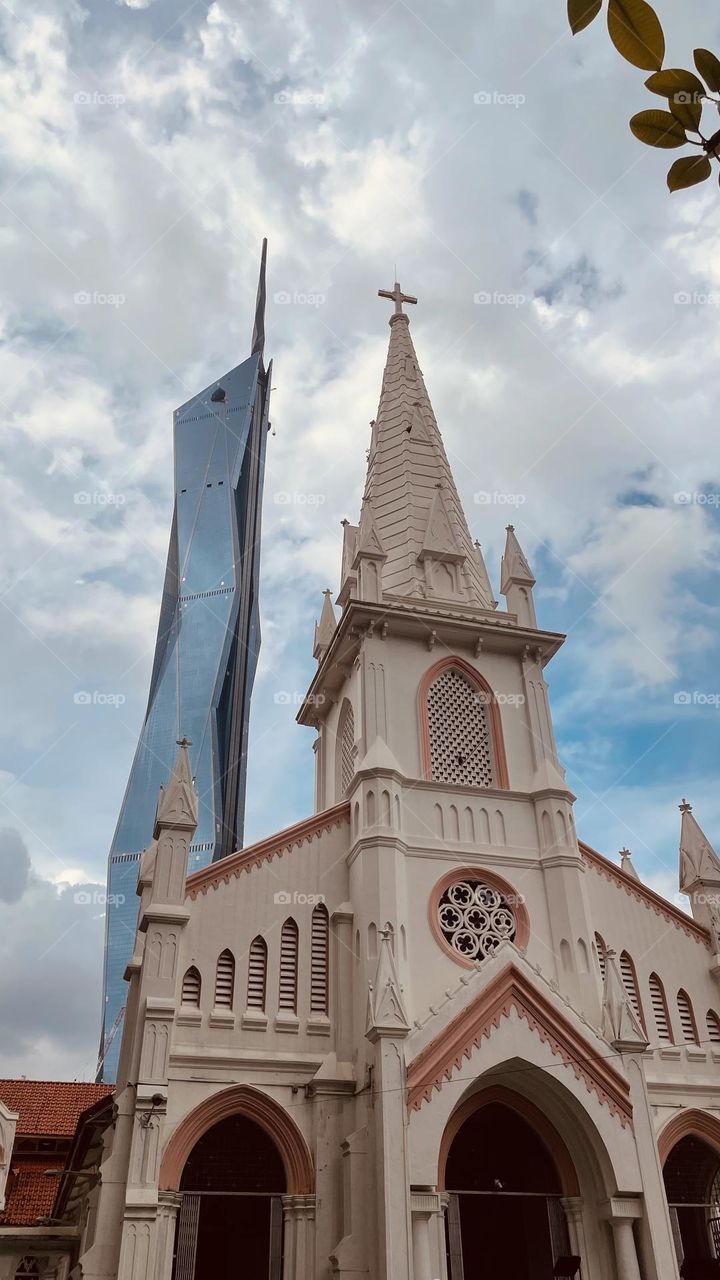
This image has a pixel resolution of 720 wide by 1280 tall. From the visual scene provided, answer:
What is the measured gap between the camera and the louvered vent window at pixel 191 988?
18.2 meters

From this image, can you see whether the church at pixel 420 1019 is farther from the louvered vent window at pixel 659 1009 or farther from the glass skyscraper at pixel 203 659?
the glass skyscraper at pixel 203 659

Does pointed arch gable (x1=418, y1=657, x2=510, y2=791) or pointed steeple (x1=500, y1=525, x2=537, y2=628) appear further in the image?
pointed steeple (x1=500, y1=525, x2=537, y2=628)

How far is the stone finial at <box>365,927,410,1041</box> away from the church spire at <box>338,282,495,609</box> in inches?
367

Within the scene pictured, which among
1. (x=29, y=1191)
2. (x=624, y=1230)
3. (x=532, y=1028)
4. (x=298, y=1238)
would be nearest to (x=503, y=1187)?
(x=624, y=1230)

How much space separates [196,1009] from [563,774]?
9.90 meters

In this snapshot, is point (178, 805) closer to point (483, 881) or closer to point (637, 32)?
point (483, 881)

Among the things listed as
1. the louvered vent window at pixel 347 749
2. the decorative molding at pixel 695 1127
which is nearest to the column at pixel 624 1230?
the decorative molding at pixel 695 1127

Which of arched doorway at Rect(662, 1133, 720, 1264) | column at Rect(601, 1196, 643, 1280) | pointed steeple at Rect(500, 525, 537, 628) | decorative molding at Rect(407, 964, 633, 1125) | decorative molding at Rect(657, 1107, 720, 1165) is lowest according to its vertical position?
column at Rect(601, 1196, 643, 1280)

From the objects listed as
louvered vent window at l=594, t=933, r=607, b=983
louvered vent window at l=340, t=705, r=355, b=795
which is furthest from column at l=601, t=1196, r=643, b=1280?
louvered vent window at l=340, t=705, r=355, b=795

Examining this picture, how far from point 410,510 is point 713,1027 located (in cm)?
1514

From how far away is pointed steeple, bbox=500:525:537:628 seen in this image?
2541 cm

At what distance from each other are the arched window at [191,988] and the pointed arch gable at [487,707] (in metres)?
6.56

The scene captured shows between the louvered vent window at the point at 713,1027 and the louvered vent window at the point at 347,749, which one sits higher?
the louvered vent window at the point at 347,749

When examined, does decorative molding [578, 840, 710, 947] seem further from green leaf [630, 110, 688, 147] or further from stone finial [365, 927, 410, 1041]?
green leaf [630, 110, 688, 147]
